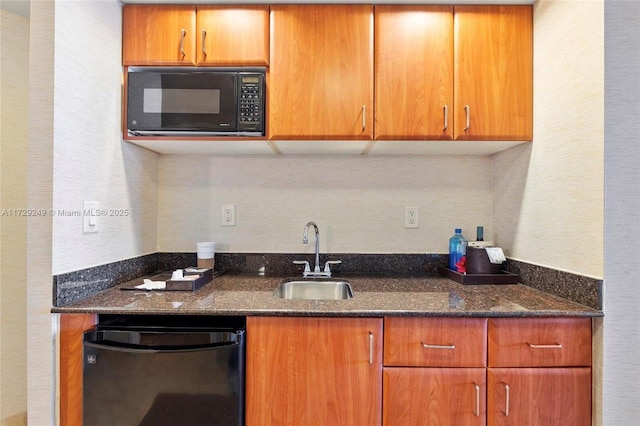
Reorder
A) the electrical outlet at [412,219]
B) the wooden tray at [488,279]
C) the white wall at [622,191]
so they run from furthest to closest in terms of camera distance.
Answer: the electrical outlet at [412,219]
the wooden tray at [488,279]
the white wall at [622,191]

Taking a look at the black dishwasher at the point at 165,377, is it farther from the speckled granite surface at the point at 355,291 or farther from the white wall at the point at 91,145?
the white wall at the point at 91,145

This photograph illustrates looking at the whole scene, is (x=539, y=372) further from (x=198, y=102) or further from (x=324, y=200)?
(x=198, y=102)

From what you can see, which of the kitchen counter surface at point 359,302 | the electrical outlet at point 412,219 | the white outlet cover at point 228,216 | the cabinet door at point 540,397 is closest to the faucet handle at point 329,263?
the kitchen counter surface at point 359,302

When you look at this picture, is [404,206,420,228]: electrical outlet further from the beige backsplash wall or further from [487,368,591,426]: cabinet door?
[487,368,591,426]: cabinet door

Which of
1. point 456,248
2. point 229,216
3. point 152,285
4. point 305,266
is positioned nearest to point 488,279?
point 456,248

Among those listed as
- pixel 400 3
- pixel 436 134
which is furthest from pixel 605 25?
pixel 400 3

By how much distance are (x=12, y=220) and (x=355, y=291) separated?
178cm

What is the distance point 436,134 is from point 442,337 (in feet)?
2.95

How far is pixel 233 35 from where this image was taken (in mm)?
1591

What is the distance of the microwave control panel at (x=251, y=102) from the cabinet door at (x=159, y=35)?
277 mm

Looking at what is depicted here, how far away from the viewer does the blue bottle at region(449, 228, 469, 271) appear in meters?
1.84

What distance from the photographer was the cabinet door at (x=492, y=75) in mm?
1577

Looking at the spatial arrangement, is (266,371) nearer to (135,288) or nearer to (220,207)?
(135,288)

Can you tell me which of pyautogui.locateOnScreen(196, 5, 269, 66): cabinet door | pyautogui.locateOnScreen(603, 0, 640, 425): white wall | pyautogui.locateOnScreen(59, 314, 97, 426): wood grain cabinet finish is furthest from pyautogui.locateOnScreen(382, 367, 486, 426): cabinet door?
pyautogui.locateOnScreen(196, 5, 269, 66): cabinet door
